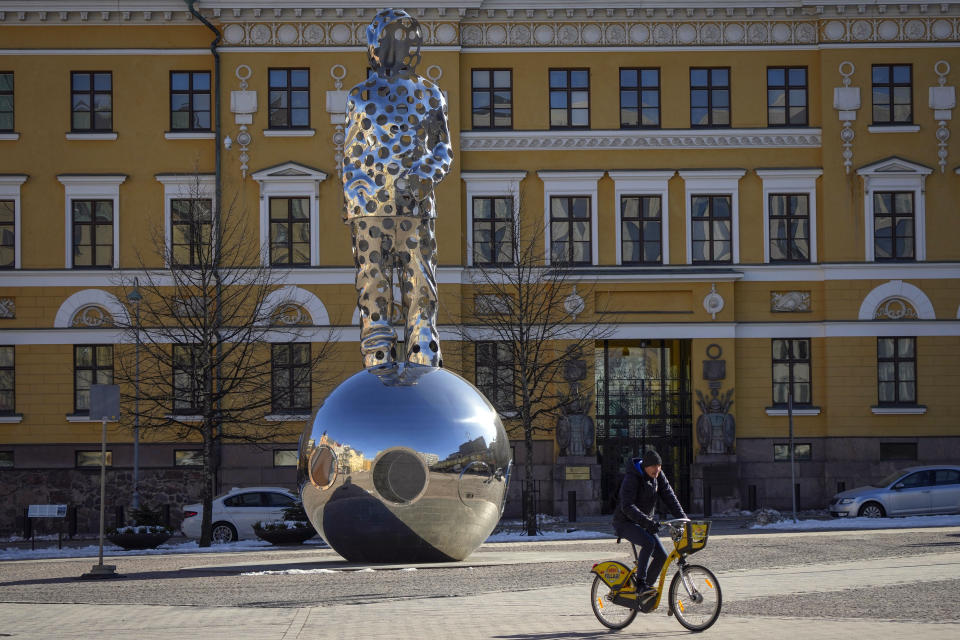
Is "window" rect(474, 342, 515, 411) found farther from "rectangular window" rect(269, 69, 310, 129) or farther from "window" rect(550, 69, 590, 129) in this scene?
"rectangular window" rect(269, 69, 310, 129)

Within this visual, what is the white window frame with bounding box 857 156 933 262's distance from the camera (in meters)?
40.2

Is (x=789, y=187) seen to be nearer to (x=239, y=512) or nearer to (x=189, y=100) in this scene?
(x=189, y=100)

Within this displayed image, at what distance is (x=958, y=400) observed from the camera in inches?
1575

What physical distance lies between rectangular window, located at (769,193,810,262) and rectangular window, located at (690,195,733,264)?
4.00 ft

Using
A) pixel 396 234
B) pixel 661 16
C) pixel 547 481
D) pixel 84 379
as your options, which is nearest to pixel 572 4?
pixel 661 16

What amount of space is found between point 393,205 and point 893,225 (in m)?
24.6

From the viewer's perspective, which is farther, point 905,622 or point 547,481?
point 547,481

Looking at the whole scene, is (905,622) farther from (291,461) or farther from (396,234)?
(291,461)

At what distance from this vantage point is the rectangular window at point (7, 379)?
130ft

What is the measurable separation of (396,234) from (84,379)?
22.6 metres

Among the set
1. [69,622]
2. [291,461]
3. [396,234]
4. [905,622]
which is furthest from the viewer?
[291,461]

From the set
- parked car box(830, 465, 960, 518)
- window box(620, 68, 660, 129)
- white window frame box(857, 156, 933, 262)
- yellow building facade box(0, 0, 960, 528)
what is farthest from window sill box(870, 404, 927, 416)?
window box(620, 68, 660, 129)

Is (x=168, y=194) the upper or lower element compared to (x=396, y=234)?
upper

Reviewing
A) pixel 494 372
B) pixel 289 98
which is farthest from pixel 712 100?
pixel 289 98
